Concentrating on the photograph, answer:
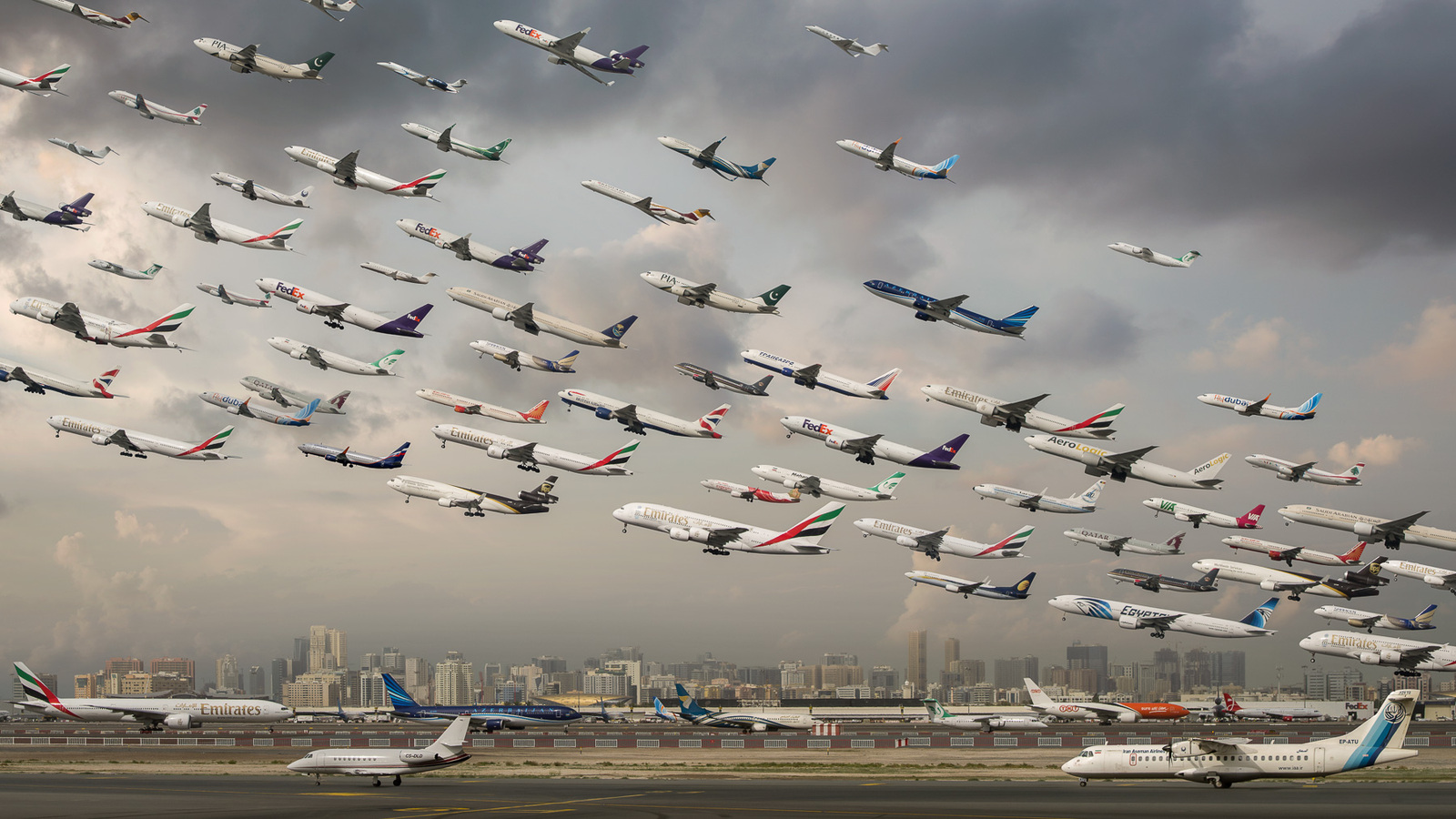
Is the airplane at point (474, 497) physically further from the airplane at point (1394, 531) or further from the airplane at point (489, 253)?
the airplane at point (1394, 531)

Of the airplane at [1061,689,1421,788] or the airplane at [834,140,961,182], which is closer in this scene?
the airplane at [1061,689,1421,788]

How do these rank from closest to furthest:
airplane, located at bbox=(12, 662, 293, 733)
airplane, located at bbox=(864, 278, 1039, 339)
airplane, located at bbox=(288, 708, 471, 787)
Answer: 1. airplane, located at bbox=(288, 708, 471, 787)
2. airplane, located at bbox=(864, 278, 1039, 339)
3. airplane, located at bbox=(12, 662, 293, 733)

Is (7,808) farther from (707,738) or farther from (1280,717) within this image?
(1280,717)

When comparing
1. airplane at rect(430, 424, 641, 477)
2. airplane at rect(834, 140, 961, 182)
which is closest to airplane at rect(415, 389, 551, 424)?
airplane at rect(430, 424, 641, 477)

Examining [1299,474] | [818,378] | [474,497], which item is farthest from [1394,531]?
[474,497]

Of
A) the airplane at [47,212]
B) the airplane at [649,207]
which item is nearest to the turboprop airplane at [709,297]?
the airplane at [649,207]

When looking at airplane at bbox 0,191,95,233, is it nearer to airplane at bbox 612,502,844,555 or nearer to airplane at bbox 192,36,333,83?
airplane at bbox 192,36,333,83
